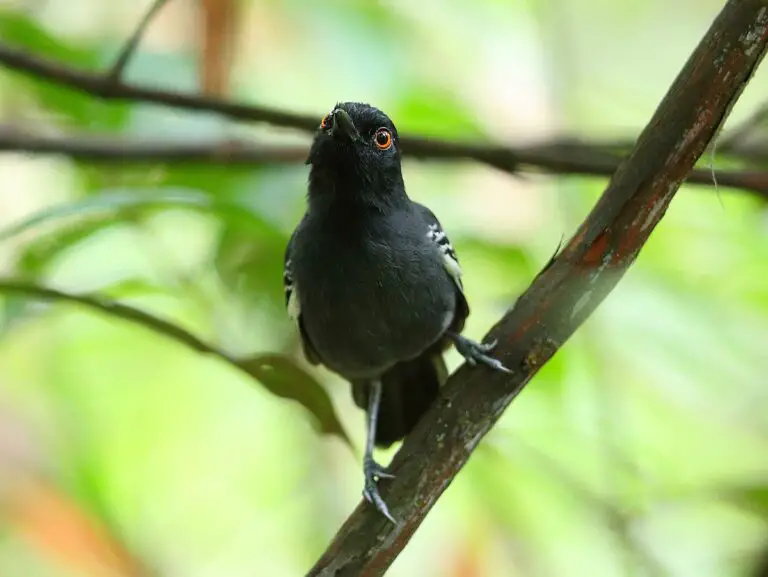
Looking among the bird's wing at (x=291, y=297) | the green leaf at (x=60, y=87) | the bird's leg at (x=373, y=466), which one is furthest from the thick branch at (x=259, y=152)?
the bird's leg at (x=373, y=466)

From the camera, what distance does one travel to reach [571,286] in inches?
84.7

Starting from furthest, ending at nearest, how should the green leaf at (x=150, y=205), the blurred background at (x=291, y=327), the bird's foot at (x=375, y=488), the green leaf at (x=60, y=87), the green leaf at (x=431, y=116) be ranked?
the green leaf at (x=431, y=116), the green leaf at (x=60, y=87), the blurred background at (x=291, y=327), the green leaf at (x=150, y=205), the bird's foot at (x=375, y=488)

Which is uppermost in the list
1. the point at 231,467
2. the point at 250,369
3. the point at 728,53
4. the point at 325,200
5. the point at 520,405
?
the point at 728,53

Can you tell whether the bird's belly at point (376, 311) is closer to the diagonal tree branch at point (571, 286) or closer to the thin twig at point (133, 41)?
the diagonal tree branch at point (571, 286)

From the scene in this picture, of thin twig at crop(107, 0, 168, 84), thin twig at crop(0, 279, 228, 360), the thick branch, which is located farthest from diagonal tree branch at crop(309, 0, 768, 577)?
thin twig at crop(107, 0, 168, 84)

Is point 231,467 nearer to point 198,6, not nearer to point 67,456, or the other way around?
point 67,456

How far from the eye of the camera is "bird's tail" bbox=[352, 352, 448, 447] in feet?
10.6

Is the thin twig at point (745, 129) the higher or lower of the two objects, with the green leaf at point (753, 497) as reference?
higher

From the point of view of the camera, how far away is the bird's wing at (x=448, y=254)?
116 inches

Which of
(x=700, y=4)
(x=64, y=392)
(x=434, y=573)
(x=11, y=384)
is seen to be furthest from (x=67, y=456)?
(x=700, y=4)

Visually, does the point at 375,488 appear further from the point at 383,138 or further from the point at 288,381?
the point at 383,138

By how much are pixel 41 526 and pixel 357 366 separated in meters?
1.85

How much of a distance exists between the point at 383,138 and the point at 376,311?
1.86ft

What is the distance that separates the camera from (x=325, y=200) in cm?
279
